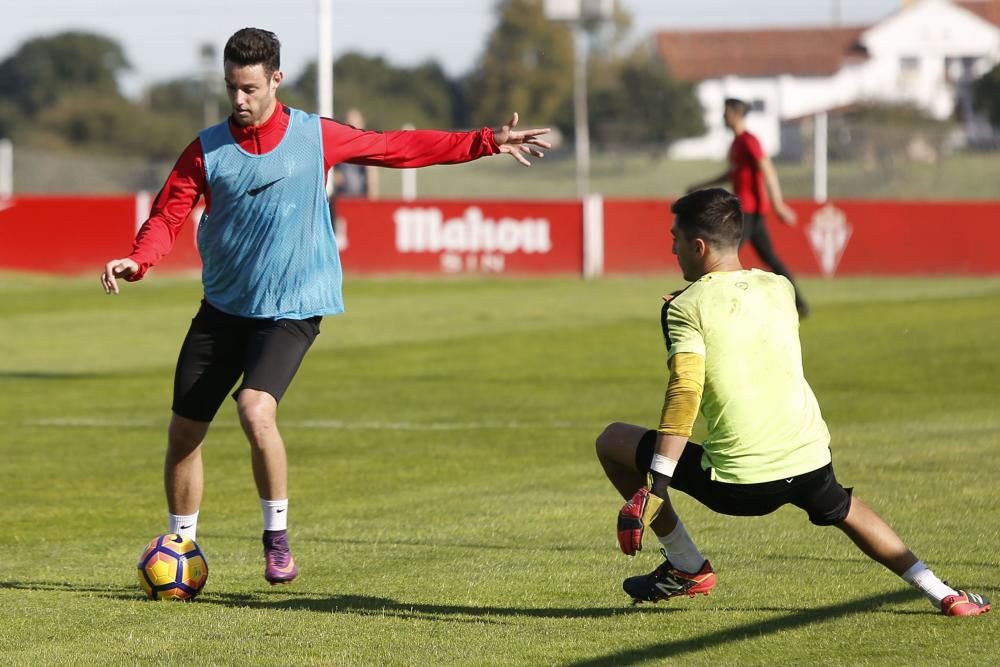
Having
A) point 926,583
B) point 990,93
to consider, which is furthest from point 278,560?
point 990,93

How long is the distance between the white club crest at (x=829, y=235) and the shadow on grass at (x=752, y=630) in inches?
929

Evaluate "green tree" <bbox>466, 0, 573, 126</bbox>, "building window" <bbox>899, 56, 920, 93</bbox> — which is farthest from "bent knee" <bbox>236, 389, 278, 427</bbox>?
"building window" <bbox>899, 56, 920, 93</bbox>

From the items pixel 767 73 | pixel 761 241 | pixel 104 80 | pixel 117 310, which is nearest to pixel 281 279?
pixel 761 241

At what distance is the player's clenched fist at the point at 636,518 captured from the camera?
5488mm

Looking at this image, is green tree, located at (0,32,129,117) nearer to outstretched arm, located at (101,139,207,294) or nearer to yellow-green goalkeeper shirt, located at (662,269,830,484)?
outstretched arm, located at (101,139,207,294)

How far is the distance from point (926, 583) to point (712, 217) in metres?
1.41

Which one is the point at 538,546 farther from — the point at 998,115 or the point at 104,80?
the point at 104,80

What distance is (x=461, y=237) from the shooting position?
3012cm

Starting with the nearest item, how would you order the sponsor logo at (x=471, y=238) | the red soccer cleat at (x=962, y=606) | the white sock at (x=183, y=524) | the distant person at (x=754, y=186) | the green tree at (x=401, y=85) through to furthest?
the red soccer cleat at (x=962, y=606), the white sock at (x=183, y=524), the distant person at (x=754, y=186), the sponsor logo at (x=471, y=238), the green tree at (x=401, y=85)

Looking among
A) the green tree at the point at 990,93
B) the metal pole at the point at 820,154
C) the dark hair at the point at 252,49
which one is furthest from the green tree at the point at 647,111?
the dark hair at the point at 252,49

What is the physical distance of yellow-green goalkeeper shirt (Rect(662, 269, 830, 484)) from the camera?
5633 mm

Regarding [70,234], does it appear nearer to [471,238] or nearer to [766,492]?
[471,238]

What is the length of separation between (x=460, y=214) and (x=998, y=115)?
31.7 meters

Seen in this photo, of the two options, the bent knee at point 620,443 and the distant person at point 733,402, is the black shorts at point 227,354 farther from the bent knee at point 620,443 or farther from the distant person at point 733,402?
the distant person at point 733,402
